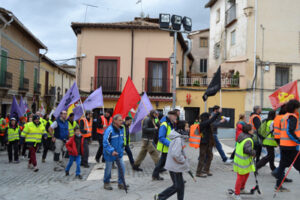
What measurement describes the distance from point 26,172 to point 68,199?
3.20m

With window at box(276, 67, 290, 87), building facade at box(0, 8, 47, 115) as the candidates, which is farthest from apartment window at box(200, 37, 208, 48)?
building facade at box(0, 8, 47, 115)

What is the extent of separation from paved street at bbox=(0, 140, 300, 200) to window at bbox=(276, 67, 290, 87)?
1415 centimetres

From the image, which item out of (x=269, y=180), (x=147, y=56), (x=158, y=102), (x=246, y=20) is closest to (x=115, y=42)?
(x=147, y=56)

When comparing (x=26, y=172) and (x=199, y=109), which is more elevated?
(x=199, y=109)

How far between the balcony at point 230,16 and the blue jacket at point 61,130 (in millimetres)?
17151

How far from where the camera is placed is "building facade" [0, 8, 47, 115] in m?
17.4

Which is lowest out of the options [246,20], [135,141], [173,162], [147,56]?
[135,141]

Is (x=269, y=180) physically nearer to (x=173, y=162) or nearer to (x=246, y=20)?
(x=173, y=162)

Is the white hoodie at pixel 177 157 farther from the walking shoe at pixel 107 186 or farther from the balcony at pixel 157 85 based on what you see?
the balcony at pixel 157 85

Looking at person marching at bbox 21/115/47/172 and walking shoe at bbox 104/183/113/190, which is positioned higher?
person marching at bbox 21/115/47/172

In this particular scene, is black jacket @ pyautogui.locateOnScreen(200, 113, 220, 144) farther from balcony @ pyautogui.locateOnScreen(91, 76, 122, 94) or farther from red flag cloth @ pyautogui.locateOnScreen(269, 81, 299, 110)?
balcony @ pyautogui.locateOnScreen(91, 76, 122, 94)

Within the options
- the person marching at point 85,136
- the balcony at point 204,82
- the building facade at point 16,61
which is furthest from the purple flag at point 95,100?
the balcony at point 204,82

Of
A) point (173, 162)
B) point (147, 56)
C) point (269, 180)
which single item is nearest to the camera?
point (173, 162)

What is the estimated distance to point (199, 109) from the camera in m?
21.5
